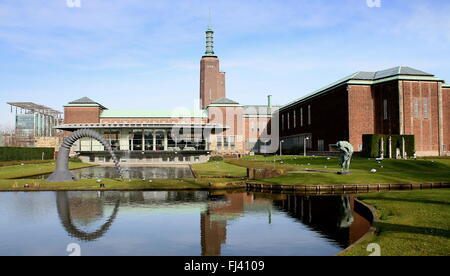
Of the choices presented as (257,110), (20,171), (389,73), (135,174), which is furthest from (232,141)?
(20,171)

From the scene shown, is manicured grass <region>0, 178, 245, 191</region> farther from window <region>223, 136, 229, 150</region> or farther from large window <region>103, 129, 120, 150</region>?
window <region>223, 136, 229, 150</region>

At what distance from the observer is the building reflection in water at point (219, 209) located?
1565 cm

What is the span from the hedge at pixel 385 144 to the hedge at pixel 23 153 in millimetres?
56940

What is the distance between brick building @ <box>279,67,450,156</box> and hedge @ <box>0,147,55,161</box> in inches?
2266

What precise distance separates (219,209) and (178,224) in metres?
4.33

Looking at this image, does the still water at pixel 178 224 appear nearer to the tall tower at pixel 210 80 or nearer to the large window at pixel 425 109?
the large window at pixel 425 109

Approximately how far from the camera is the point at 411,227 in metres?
14.6

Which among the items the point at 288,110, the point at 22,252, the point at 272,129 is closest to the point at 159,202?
the point at 22,252

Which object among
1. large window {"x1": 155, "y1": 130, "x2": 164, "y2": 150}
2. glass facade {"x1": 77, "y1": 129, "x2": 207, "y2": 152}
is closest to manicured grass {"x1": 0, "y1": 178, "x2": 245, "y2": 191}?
glass facade {"x1": 77, "y1": 129, "x2": 207, "y2": 152}

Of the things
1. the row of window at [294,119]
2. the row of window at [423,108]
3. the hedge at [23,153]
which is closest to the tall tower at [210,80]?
the row of window at [294,119]

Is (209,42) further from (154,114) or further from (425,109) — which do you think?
(425,109)

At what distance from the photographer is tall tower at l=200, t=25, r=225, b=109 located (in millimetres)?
128875

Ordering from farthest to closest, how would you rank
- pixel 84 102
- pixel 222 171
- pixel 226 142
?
pixel 226 142
pixel 84 102
pixel 222 171
